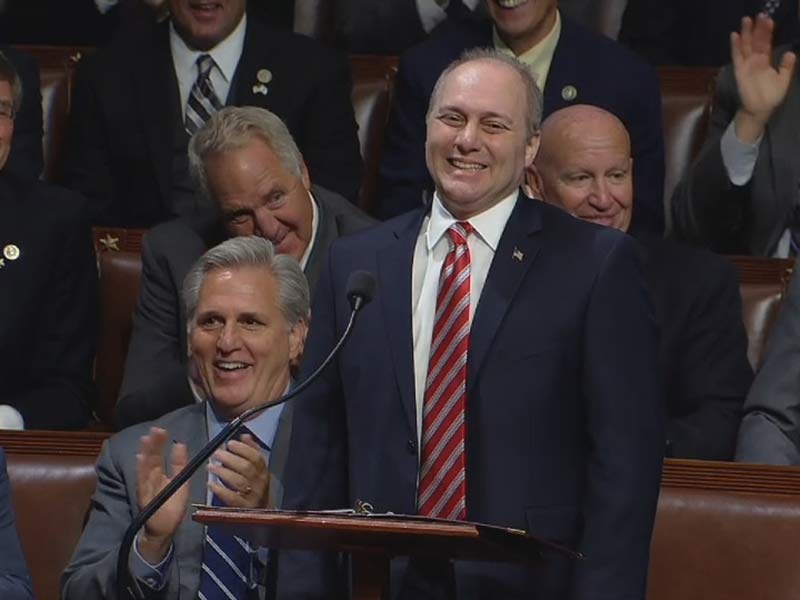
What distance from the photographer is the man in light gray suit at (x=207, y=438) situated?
7.80 feet

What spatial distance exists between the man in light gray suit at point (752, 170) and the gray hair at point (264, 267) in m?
0.97

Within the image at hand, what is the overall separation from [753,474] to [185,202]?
1.41 m

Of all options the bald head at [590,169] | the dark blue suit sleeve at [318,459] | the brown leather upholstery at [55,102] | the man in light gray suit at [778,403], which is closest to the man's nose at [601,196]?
the bald head at [590,169]

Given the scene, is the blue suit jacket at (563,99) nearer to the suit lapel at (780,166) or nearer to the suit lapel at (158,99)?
the suit lapel at (780,166)

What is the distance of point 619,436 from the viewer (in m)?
2.16

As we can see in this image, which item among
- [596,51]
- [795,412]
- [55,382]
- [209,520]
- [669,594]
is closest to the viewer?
[209,520]

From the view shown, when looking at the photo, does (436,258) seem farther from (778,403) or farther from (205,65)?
(205,65)

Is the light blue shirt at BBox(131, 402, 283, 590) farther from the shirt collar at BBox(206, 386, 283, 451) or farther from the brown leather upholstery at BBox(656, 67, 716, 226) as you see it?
the brown leather upholstery at BBox(656, 67, 716, 226)

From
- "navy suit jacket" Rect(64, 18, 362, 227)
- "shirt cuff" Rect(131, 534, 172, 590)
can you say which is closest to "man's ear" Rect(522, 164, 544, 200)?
"navy suit jacket" Rect(64, 18, 362, 227)

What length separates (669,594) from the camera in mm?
2500

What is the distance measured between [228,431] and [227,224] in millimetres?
1027

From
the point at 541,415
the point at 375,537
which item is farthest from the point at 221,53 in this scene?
the point at 375,537

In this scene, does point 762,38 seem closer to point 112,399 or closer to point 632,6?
point 632,6

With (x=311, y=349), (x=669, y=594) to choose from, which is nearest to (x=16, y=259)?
(x=311, y=349)
